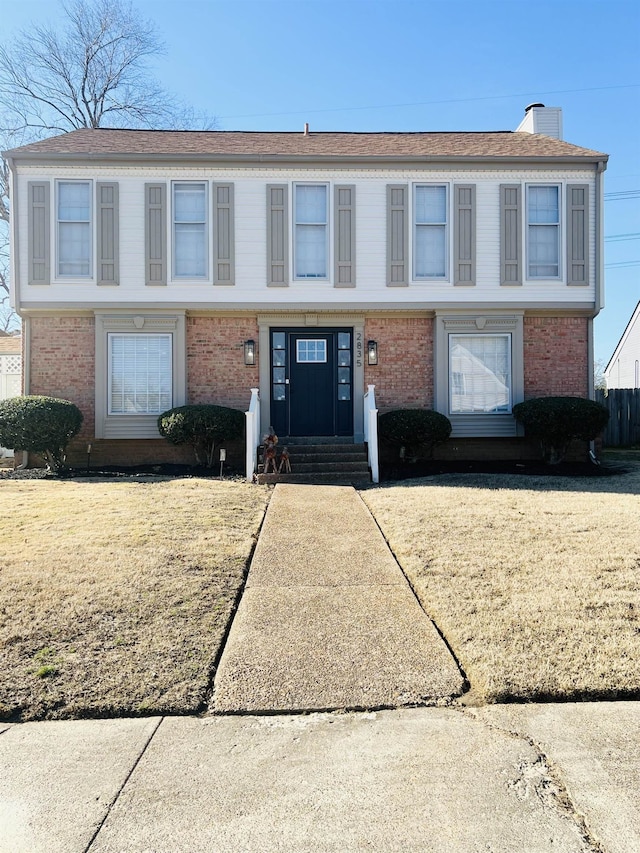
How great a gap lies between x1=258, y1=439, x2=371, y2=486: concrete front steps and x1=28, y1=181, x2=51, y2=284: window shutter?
562cm

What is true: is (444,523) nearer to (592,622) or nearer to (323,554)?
(323,554)

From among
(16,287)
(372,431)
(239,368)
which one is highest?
(16,287)

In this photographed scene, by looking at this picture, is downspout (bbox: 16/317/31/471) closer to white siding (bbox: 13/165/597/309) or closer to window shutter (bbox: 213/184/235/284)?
white siding (bbox: 13/165/597/309)

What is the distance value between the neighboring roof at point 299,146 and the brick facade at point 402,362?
3.14 metres

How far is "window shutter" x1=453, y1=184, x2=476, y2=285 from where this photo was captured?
37.7 ft

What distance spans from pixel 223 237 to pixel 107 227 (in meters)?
2.17

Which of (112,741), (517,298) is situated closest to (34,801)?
(112,741)

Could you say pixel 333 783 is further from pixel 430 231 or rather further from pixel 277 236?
pixel 430 231

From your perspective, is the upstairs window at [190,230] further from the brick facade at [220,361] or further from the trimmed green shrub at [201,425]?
the trimmed green shrub at [201,425]

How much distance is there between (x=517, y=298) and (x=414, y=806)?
10.7 meters

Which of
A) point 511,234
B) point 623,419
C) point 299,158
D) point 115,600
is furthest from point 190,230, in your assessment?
point 623,419

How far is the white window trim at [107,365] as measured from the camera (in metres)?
11.2

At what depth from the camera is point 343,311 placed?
11.5 m

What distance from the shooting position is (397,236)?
452 inches
